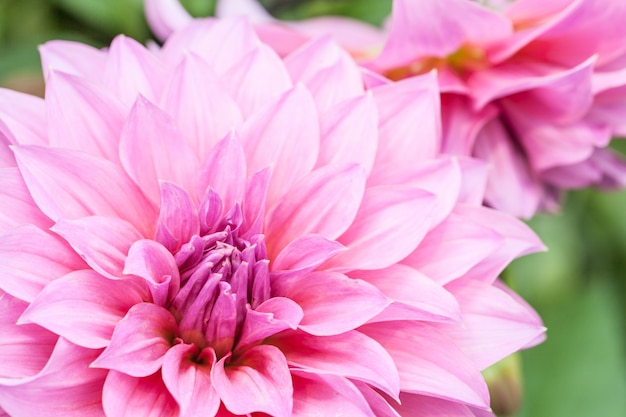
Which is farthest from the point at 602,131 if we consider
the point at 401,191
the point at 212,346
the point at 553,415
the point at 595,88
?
the point at 553,415

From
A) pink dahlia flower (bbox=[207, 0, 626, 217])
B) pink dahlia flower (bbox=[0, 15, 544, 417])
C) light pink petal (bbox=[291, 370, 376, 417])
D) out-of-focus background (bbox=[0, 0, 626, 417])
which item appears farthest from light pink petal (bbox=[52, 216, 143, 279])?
out-of-focus background (bbox=[0, 0, 626, 417])

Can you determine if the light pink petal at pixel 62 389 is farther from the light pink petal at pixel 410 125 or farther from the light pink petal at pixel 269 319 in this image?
the light pink petal at pixel 410 125

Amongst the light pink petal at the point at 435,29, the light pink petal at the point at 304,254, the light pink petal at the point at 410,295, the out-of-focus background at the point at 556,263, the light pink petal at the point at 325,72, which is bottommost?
the out-of-focus background at the point at 556,263

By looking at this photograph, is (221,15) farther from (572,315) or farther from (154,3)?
(572,315)

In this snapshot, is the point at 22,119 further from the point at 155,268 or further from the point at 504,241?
the point at 504,241

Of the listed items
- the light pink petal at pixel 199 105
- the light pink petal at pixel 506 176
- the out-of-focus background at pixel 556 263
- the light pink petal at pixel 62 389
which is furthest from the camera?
the out-of-focus background at pixel 556 263

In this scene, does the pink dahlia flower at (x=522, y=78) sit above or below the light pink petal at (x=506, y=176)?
above

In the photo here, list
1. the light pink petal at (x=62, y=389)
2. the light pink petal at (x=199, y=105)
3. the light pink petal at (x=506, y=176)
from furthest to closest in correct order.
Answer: the light pink petal at (x=506, y=176) → the light pink petal at (x=199, y=105) → the light pink petal at (x=62, y=389)

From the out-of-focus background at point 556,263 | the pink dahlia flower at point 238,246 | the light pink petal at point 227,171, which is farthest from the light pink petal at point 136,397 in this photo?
the out-of-focus background at point 556,263
